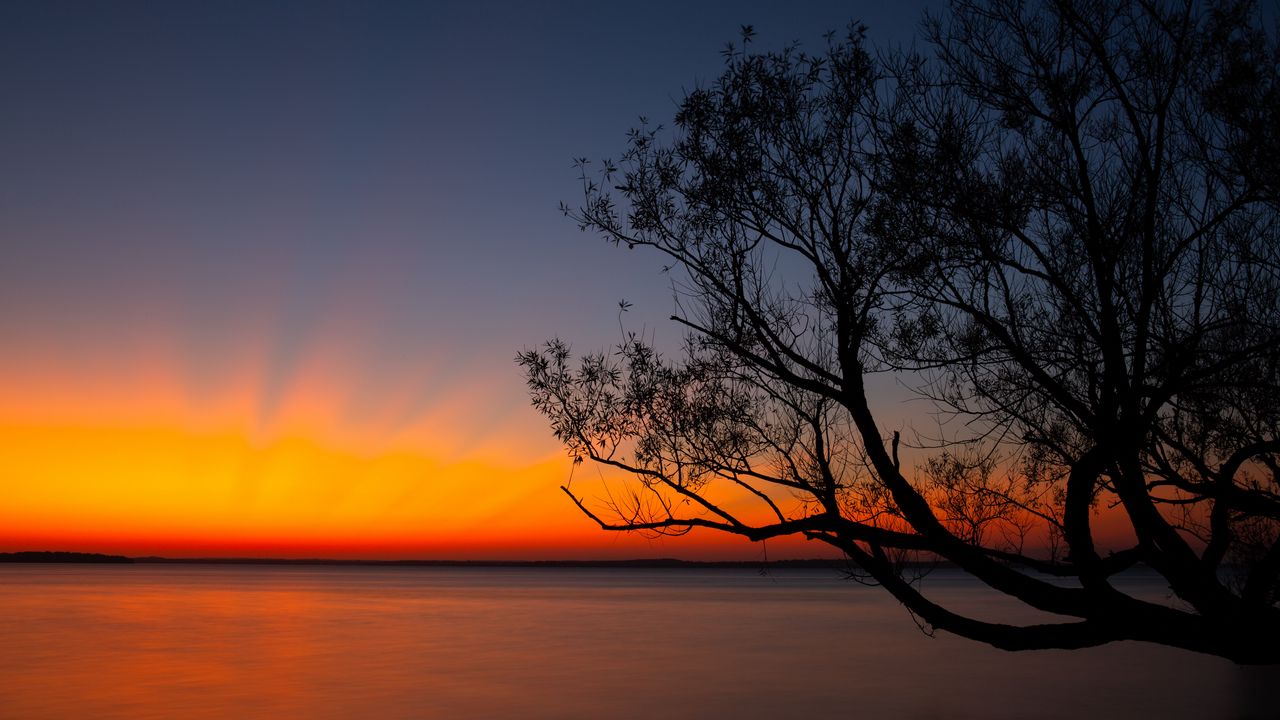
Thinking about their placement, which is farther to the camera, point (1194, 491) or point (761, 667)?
point (761, 667)

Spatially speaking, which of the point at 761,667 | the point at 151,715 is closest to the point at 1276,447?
the point at 151,715

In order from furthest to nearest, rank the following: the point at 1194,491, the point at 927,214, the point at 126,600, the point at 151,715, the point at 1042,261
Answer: the point at 126,600, the point at 151,715, the point at 1194,491, the point at 927,214, the point at 1042,261

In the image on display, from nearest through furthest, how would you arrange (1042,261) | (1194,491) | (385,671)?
(1042,261)
(1194,491)
(385,671)

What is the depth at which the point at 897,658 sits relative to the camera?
4447cm

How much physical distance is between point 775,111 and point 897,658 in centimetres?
3746

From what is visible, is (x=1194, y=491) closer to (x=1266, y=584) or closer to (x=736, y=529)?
(x=1266, y=584)

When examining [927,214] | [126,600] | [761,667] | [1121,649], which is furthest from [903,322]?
[126,600]

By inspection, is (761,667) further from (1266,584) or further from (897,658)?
(1266,584)

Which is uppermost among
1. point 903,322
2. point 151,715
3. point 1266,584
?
point 903,322

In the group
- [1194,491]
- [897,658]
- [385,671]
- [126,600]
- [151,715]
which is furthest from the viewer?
[126,600]

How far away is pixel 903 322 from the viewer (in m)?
12.4

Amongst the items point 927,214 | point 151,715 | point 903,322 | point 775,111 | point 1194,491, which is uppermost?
point 775,111

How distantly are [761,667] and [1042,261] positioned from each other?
3208 cm

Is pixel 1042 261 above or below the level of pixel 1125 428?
above
